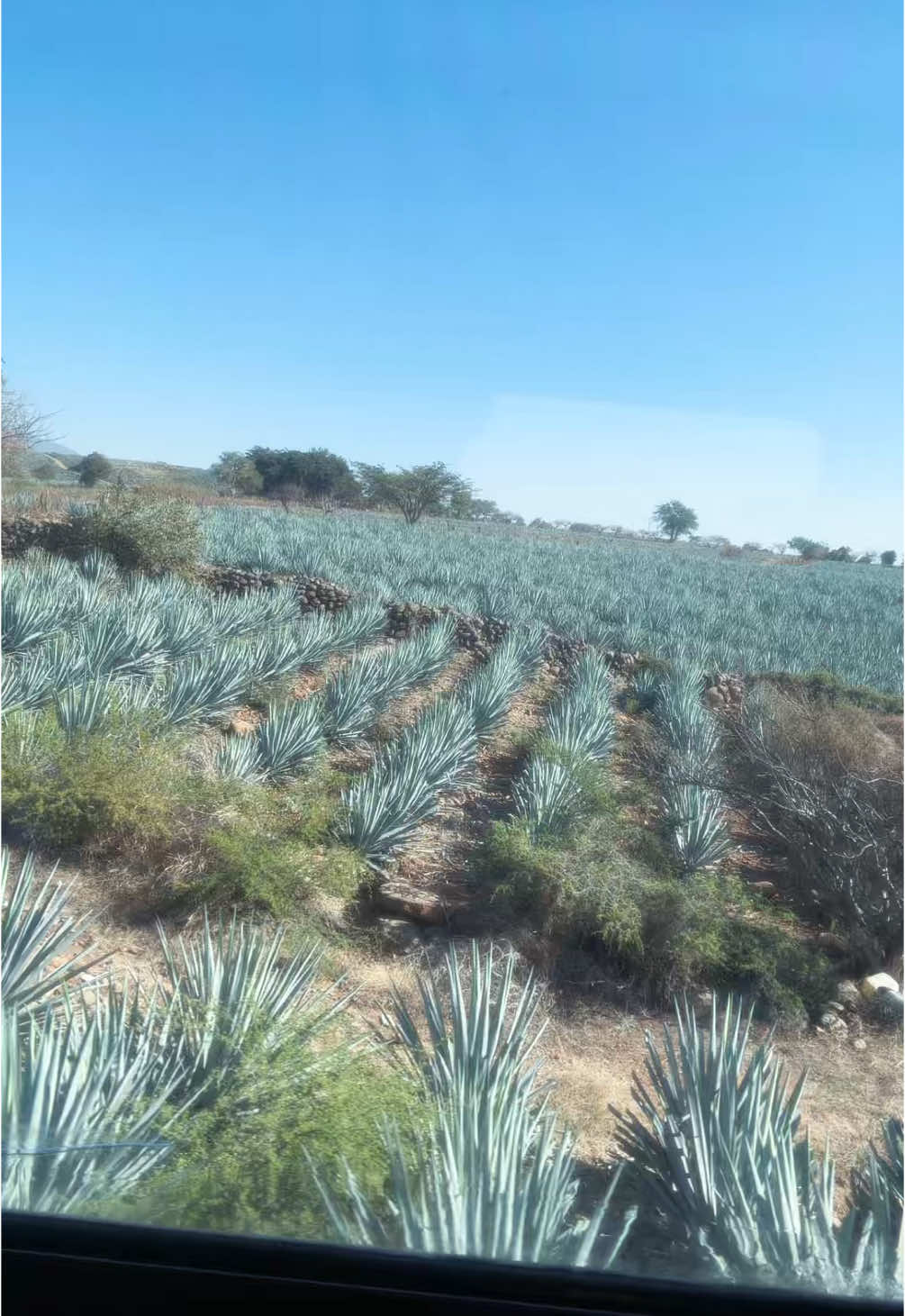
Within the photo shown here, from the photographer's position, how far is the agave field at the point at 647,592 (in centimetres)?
429

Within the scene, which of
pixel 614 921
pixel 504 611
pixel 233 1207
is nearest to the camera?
pixel 233 1207

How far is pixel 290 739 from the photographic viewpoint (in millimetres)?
5211

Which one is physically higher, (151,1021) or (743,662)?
(743,662)

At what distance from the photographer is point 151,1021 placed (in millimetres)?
2691

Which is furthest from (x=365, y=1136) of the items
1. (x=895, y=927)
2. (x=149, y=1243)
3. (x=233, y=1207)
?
(x=895, y=927)

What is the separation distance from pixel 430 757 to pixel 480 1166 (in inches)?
110

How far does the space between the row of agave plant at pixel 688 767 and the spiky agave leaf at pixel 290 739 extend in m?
1.64

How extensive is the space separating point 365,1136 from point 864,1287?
1050mm

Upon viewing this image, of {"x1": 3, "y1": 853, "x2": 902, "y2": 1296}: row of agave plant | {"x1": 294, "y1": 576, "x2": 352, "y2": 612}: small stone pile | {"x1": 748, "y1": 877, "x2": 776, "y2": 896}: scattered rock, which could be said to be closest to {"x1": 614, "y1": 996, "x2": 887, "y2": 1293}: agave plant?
{"x1": 3, "y1": 853, "x2": 902, "y2": 1296}: row of agave plant

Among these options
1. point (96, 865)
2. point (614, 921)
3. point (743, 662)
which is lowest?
point (96, 865)

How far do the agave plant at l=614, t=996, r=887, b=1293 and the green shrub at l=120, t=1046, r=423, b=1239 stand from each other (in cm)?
60

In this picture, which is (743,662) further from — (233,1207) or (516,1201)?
(233,1207)

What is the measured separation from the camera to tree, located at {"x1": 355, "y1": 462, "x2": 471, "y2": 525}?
15.3ft

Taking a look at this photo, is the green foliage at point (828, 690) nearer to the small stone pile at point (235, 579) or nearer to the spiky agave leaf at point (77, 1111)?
the spiky agave leaf at point (77, 1111)
